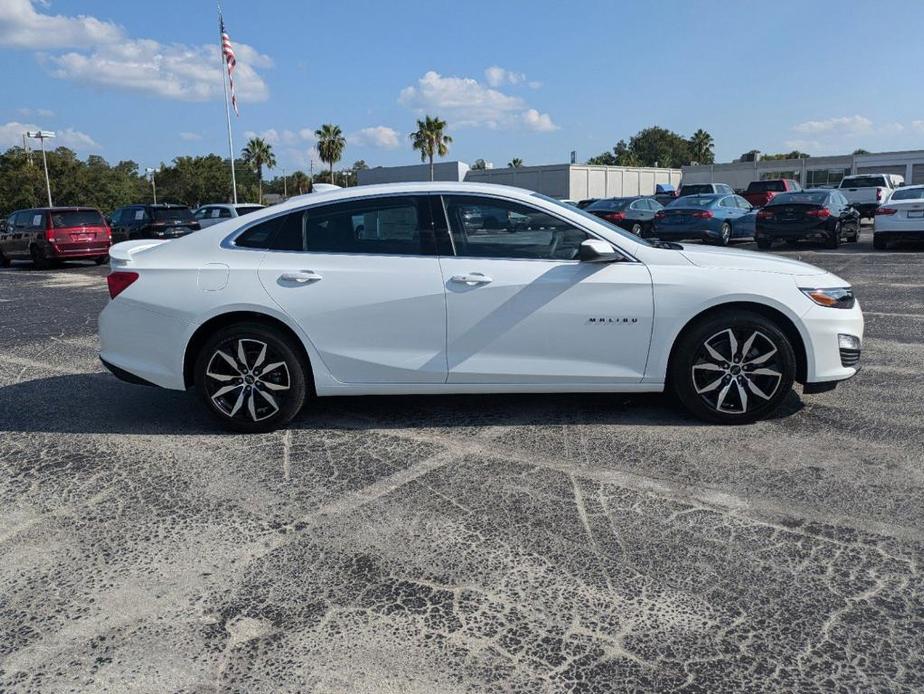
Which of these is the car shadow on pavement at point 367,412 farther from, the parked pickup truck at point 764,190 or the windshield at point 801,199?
the parked pickup truck at point 764,190

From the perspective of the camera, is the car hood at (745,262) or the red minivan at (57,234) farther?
the red minivan at (57,234)

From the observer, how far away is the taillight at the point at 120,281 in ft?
16.2

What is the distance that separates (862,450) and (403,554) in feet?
9.43


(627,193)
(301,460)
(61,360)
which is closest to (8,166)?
(627,193)

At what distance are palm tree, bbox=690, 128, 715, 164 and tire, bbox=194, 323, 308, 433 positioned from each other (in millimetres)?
97558

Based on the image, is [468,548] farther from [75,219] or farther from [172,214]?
[172,214]

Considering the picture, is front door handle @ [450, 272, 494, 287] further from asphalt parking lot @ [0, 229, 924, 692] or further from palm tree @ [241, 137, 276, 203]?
palm tree @ [241, 137, 276, 203]

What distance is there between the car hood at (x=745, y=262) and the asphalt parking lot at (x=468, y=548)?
3.23 ft

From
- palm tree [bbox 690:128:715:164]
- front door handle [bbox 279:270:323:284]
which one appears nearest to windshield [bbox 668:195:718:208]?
front door handle [bbox 279:270:323:284]

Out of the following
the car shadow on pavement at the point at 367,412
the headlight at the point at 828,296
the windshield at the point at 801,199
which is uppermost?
the windshield at the point at 801,199

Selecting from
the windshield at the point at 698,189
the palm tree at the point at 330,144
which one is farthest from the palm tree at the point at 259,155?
the windshield at the point at 698,189

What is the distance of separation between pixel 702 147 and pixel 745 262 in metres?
97.2

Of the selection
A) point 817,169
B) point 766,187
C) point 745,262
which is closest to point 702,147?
point 817,169

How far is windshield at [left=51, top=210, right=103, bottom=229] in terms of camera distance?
18.6m
